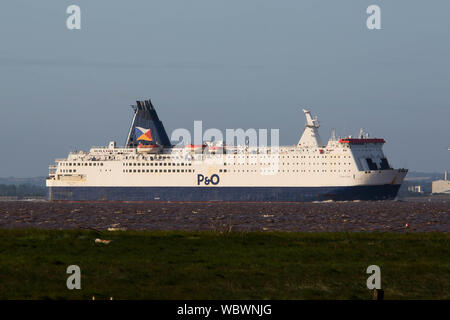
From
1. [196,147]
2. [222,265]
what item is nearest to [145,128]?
[196,147]

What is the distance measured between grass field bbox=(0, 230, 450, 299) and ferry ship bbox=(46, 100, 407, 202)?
7652 centimetres

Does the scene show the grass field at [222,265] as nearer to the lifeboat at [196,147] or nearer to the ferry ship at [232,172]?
the ferry ship at [232,172]

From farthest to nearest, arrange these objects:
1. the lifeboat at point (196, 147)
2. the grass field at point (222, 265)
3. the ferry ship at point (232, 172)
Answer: the lifeboat at point (196, 147)
the ferry ship at point (232, 172)
the grass field at point (222, 265)

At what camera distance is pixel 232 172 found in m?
107

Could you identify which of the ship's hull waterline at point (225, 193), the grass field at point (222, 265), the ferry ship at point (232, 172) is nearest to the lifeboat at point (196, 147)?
the ferry ship at point (232, 172)

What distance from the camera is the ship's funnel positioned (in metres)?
122

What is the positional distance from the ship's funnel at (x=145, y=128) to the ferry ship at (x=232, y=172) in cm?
265

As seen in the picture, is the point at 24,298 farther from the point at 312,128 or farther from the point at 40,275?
the point at 312,128

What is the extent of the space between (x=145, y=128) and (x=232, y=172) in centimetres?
2235

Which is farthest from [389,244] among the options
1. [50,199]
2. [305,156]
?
[50,199]

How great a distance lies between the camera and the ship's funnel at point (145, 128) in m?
122

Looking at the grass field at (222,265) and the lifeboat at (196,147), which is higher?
the lifeboat at (196,147)

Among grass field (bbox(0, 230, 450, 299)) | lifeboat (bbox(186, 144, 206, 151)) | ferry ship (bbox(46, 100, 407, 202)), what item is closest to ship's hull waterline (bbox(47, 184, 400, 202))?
ferry ship (bbox(46, 100, 407, 202))

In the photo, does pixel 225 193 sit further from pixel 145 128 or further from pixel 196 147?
pixel 145 128
